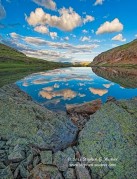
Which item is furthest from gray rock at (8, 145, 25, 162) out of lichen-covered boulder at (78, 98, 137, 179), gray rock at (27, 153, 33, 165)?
lichen-covered boulder at (78, 98, 137, 179)

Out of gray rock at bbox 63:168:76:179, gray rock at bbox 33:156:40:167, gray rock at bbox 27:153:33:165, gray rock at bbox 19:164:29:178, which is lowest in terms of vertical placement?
gray rock at bbox 63:168:76:179

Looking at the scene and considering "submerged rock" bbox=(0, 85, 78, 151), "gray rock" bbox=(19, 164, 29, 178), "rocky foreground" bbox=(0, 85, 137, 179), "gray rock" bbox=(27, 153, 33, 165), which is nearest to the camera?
"gray rock" bbox=(19, 164, 29, 178)

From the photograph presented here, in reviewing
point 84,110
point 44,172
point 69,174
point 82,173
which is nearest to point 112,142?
point 82,173

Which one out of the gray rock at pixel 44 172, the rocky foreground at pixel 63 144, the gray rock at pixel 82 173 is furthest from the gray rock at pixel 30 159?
the gray rock at pixel 82 173

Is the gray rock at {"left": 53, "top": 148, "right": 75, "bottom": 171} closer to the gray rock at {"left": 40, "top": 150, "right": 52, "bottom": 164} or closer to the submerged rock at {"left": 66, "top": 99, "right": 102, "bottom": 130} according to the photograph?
the gray rock at {"left": 40, "top": 150, "right": 52, "bottom": 164}

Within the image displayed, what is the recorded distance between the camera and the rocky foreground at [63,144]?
11484 mm

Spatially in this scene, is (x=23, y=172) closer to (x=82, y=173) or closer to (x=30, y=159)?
(x=30, y=159)

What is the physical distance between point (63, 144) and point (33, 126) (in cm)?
218

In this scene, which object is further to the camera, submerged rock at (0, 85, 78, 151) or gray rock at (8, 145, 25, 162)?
submerged rock at (0, 85, 78, 151)

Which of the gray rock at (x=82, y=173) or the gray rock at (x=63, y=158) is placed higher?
the gray rock at (x=63, y=158)

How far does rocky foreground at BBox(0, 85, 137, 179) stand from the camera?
11.5m

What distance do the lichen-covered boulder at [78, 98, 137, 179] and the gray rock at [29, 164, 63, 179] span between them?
209 cm

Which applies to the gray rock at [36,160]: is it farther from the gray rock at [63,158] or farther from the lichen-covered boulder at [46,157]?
the gray rock at [63,158]

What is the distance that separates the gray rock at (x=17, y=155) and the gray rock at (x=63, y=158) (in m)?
1.78
